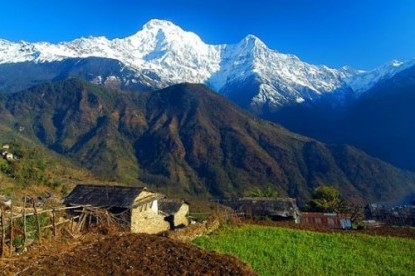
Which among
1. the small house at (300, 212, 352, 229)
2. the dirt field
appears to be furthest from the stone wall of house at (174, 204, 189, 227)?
the dirt field

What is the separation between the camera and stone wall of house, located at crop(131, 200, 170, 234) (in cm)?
4825

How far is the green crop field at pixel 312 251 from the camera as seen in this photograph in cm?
2205

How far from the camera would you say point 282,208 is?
202 feet

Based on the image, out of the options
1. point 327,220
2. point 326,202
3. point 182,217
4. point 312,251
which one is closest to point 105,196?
point 182,217

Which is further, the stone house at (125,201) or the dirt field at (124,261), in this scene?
the stone house at (125,201)

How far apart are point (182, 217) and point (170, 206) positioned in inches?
91.6

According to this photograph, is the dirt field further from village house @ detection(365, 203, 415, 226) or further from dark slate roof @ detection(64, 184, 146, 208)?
A: village house @ detection(365, 203, 415, 226)

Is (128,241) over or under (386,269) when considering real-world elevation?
over

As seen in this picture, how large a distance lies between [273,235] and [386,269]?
934 cm

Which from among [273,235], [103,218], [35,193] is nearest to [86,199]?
[103,218]

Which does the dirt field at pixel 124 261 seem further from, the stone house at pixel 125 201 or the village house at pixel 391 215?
the village house at pixel 391 215

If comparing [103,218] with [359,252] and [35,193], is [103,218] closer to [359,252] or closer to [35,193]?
[359,252]

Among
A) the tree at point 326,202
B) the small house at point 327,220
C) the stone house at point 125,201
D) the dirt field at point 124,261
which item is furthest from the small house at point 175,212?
the dirt field at point 124,261

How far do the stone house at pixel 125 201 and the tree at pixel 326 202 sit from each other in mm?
29875
